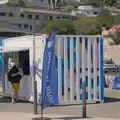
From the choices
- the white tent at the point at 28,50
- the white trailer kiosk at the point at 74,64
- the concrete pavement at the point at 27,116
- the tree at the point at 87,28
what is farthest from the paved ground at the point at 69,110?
the tree at the point at 87,28

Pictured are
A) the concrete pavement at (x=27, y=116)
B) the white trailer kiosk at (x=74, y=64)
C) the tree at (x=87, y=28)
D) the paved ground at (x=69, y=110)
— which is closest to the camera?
the concrete pavement at (x=27, y=116)

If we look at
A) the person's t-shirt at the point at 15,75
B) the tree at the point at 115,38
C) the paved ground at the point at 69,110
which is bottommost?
the tree at the point at 115,38

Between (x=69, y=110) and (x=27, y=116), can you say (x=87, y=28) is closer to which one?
(x=69, y=110)

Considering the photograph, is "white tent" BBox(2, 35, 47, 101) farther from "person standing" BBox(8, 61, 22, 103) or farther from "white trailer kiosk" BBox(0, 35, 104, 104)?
"person standing" BBox(8, 61, 22, 103)

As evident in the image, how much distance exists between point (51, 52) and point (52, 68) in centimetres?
51

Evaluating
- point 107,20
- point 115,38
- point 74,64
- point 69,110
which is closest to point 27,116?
point 69,110

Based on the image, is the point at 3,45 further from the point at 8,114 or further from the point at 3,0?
the point at 3,0

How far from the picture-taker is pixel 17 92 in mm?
17141

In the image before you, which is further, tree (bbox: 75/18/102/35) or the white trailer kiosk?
tree (bbox: 75/18/102/35)

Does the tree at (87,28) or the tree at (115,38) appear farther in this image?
the tree at (87,28)

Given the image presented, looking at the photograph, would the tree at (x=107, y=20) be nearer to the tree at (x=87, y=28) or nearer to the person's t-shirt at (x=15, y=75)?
the tree at (x=87, y=28)

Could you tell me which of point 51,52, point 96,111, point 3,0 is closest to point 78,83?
point 96,111

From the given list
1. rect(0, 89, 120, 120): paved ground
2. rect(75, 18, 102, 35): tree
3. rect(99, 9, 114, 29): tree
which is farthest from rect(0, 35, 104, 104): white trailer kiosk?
rect(99, 9, 114, 29): tree

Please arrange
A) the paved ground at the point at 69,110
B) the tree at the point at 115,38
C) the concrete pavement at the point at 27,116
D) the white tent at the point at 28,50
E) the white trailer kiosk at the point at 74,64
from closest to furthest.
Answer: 1. the concrete pavement at the point at 27,116
2. the paved ground at the point at 69,110
3. the white trailer kiosk at the point at 74,64
4. the white tent at the point at 28,50
5. the tree at the point at 115,38
